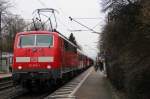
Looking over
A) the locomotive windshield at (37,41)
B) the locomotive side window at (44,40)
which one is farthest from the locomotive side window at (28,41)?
the locomotive side window at (44,40)

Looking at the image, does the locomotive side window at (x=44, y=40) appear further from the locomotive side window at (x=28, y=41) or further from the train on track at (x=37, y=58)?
the locomotive side window at (x=28, y=41)

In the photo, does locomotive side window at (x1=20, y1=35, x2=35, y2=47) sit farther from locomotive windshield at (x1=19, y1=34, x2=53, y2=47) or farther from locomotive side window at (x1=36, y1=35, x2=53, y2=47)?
locomotive side window at (x1=36, y1=35, x2=53, y2=47)

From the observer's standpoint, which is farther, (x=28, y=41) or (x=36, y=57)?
(x=28, y=41)

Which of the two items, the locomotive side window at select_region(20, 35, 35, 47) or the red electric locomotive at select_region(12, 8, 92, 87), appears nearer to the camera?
the red electric locomotive at select_region(12, 8, 92, 87)

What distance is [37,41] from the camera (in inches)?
901

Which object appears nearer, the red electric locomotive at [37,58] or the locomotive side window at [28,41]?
the red electric locomotive at [37,58]

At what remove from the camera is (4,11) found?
60.8 meters

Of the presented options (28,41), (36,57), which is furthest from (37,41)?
(36,57)

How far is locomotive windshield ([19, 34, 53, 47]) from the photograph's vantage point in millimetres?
22739

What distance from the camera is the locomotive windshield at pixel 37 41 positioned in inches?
895

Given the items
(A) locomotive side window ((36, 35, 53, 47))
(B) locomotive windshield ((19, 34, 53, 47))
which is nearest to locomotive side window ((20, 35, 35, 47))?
(B) locomotive windshield ((19, 34, 53, 47))

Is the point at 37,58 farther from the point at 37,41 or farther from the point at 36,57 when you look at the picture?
the point at 37,41

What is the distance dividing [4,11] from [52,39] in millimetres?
39220

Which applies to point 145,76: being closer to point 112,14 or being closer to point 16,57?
point 112,14
